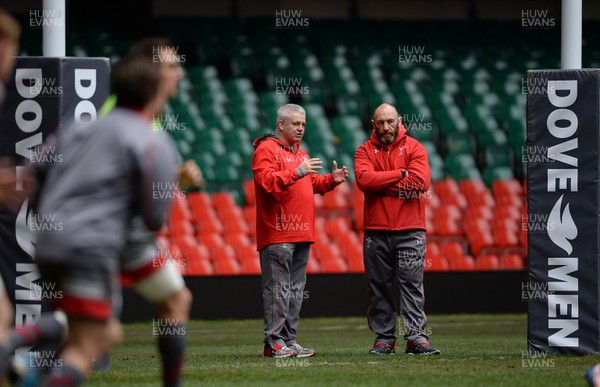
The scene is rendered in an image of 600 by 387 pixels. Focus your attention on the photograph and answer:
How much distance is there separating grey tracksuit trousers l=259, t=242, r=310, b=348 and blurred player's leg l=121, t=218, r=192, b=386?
351cm

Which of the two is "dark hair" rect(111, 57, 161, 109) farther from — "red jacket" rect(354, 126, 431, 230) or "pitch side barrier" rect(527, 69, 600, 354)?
"red jacket" rect(354, 126, 431, 230)

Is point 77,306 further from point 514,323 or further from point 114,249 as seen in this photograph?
point 514,323

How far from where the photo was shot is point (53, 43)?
848 centimetres

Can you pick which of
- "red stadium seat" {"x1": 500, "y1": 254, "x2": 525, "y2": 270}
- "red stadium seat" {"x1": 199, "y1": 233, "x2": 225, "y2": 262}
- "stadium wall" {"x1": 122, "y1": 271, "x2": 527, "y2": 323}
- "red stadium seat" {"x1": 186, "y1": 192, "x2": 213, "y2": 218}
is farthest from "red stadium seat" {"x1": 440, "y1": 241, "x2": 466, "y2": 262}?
"red stadium seat" {"x1": 186, "y1": 192, "x2": 213, "y2": 218}

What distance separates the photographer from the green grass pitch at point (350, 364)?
7594mm

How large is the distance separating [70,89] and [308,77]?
1360cm

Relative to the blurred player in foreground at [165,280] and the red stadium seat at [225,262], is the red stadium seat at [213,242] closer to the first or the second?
the red stadium seat at [225,262]

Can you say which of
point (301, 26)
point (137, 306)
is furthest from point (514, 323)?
point (301, 26)

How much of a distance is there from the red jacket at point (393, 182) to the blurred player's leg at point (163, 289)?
4057 mm

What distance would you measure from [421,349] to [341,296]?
5761 millimetres

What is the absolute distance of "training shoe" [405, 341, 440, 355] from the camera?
378 inches

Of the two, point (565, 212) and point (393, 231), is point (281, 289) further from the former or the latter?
point (565, 212)

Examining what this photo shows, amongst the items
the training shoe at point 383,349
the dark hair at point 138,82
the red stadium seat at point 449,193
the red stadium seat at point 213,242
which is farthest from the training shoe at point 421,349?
the red stadium seat at point 449,193

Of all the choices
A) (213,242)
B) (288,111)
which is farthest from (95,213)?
(213,242)
